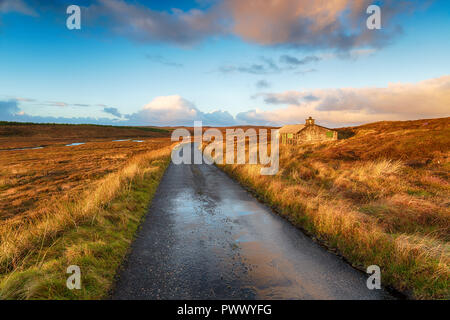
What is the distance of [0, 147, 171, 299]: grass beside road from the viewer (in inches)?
157

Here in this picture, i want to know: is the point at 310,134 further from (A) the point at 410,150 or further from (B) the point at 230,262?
(B) the point at 230,262

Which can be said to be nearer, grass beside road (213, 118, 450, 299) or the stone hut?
grass beside road (213, 118, 450, 299)

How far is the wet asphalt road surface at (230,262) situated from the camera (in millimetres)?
4277

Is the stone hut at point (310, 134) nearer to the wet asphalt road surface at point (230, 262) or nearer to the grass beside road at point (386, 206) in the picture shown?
the grass beside road at point (386, 206)

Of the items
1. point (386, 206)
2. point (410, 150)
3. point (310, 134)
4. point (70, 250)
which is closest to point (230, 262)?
point (70, 250)

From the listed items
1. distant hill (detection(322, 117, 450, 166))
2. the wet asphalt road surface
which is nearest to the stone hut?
distant hill (detection(322, 117, 450, 166))

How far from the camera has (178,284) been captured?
14.6 ft

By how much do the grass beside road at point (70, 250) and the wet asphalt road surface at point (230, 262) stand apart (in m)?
0.46

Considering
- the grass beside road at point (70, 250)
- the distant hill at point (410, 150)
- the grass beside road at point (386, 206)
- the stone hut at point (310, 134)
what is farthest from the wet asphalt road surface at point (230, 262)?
the stone hut at point (310, 134)

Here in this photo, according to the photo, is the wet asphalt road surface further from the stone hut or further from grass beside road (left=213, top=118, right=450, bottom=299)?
the stone hut

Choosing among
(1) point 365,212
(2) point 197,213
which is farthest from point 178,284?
(1) point 365,212

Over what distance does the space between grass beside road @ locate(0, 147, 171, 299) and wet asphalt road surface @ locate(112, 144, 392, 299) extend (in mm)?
456
